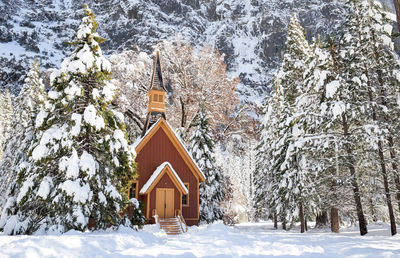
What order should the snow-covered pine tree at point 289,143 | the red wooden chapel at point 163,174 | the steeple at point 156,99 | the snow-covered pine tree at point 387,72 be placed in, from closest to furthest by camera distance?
1. the snow-covered pine tree at point 387,72
2. the red wooden chapel at point 163,174
3. the snow-covered pine tree at point 289,143
4. the steeple at point 156,99

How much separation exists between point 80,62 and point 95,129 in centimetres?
290

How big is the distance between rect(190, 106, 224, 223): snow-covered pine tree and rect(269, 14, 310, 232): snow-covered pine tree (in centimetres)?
503

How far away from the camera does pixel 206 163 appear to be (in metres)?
25.5

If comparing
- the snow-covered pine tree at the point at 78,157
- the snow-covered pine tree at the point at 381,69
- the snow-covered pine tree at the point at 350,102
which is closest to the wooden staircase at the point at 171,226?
the snow-covered pine tree at the point at 78,157

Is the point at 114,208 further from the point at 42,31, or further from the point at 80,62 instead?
the point at 42,31

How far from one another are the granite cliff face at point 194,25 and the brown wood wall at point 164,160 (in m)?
136

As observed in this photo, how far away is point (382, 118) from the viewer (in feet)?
56.0

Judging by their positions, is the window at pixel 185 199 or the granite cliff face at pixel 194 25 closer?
the window at pixel 185 199

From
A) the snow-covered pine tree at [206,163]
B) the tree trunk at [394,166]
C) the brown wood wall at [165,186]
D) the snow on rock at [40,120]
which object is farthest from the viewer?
the snow-covered pine tree at [206,163]

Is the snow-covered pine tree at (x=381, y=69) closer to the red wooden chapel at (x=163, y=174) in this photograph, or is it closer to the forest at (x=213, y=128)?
the forest at (x=213, y=128)

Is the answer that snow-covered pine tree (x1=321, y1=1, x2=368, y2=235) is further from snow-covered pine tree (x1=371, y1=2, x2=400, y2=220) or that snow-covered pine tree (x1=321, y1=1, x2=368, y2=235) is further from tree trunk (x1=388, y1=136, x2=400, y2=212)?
tree trunk (x1=388, y1=136, x2=400, y2=212)

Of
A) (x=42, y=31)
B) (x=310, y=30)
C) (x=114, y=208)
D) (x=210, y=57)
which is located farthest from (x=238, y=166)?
(x=42, y=31)

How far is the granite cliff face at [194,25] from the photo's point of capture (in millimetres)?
156125

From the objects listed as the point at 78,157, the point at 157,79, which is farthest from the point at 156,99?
the point at 78,157
